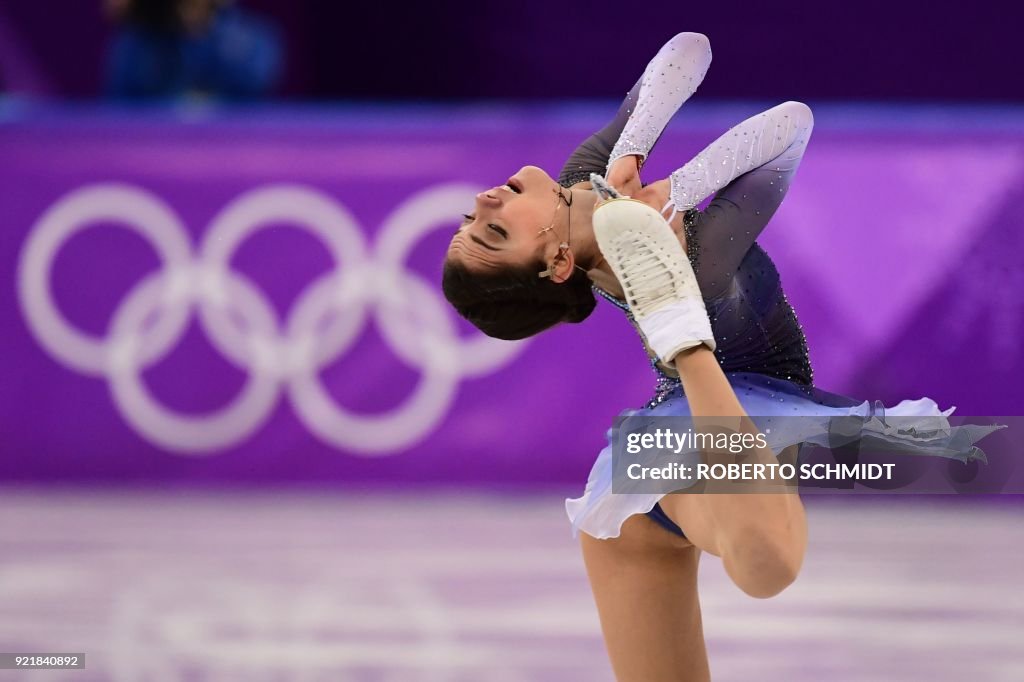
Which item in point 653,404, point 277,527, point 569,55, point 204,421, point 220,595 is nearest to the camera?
point 653,404

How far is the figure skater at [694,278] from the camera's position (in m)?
3.15

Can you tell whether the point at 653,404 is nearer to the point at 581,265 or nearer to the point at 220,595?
the point at 581,265

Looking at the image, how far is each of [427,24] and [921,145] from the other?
385cm

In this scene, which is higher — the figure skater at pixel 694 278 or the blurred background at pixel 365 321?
the blurred background at pixel 365 321

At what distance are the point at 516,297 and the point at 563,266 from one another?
0.13 metres

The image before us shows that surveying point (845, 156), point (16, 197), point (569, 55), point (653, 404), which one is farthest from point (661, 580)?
point (569, 55)

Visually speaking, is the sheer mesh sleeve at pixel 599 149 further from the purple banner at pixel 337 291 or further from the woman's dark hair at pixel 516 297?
the purple banner at pixel 337 291

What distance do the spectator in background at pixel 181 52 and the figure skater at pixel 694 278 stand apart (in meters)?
5.00

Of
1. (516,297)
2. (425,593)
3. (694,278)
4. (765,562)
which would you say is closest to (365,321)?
(425,593)

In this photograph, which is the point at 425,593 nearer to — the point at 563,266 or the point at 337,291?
the point at 337,291

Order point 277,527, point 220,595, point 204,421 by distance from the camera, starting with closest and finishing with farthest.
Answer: point 220,595 < point 277,527 < point 204,421

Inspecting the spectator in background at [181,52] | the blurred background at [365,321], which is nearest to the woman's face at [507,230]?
the blurred background at [365,321]

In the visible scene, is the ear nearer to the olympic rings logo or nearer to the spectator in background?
the olympic rings logo

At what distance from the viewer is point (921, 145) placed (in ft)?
22.6
